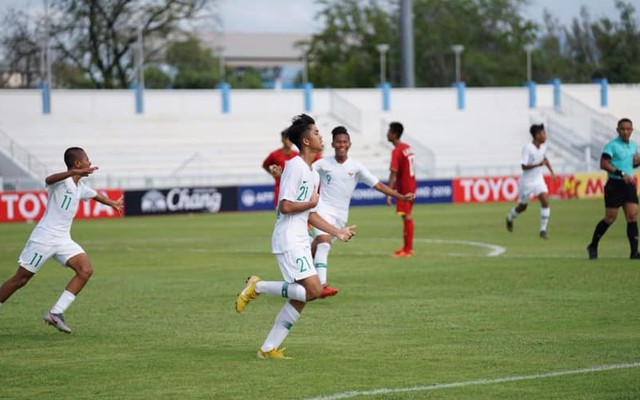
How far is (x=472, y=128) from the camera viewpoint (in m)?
66.2

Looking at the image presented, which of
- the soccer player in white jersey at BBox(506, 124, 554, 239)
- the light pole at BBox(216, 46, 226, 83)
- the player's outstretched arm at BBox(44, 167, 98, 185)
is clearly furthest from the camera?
the light pole at BBox(216, 46, 226, 83)

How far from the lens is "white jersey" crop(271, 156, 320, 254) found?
1097cm

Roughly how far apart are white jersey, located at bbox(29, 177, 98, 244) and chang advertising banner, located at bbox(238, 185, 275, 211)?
31744 millimetres

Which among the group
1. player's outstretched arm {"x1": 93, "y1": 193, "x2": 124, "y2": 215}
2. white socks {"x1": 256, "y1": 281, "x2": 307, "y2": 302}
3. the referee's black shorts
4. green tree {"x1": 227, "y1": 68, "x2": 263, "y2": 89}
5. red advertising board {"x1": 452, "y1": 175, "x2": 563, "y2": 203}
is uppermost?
green tree {"x1": 227, "y1": 68, "x2": 263, "y2": 89}

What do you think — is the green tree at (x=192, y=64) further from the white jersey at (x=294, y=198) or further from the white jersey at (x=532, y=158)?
the white jersey at (x=294, y=198)

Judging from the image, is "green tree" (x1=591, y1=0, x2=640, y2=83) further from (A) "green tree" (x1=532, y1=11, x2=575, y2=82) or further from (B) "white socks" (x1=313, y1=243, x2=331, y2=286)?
(B) "white socks" (x1=313, y1=243, x2=331, y2=286)

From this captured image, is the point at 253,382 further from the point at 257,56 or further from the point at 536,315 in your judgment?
the point at 257,56

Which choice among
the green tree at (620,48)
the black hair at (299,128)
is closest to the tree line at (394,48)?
the green tree at (620,48)

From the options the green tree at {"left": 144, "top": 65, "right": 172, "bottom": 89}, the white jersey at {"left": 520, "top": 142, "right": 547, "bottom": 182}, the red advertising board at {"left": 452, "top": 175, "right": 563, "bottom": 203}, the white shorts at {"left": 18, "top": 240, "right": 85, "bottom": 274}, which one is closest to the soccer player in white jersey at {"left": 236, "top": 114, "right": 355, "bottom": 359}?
the white shorts at {"left": 18, "top": 240, "right": 85, "bottom": 274}

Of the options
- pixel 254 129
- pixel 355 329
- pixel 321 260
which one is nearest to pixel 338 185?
pixel 321 260

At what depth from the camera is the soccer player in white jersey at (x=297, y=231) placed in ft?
35.9

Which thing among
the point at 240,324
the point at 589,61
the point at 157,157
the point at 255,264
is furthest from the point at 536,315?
the point at 589,61

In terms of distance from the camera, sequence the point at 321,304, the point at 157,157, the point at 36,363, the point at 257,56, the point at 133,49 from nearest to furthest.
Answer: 1. the point at 36,363
2. the point at 321,304
3. the point at 157,157
4. the point at 133,49
5. the point at 257,56

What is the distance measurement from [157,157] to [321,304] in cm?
3997
